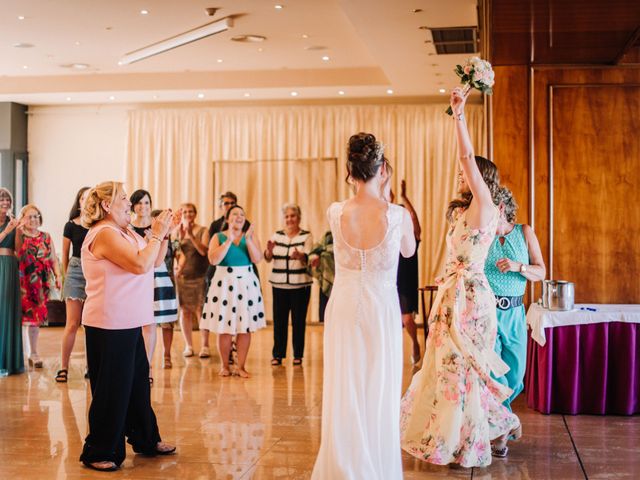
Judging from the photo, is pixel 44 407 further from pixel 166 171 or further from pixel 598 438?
pixel 166 171

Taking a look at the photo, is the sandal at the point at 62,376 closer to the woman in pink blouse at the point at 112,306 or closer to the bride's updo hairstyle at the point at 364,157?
the woman in pink blouse at the point at 112,306

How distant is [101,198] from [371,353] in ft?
5.82

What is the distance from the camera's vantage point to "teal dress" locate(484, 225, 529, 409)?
5.10 m

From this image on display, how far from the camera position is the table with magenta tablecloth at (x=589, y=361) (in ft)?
20.6

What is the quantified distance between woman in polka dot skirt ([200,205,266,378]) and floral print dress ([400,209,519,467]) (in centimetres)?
320

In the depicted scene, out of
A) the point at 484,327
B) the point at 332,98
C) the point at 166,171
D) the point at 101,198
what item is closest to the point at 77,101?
the point at 166,171

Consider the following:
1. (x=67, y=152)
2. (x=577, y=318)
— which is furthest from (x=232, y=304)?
(x=67, y=152)

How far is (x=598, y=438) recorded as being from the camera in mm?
5586

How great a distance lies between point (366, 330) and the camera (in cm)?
404

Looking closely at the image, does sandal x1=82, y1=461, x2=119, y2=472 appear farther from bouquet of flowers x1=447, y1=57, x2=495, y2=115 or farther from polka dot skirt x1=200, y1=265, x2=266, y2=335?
polka dot skirt x1=200, y1=265, x2=266, y2=335

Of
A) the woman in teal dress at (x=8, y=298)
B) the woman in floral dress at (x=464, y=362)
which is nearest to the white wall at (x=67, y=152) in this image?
the woman in teal dress at (x=8, y=298)

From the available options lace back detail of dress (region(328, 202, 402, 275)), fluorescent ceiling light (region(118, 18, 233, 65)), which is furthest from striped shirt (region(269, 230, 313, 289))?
lace back detail of dress (region(328, 202, 402, 275))

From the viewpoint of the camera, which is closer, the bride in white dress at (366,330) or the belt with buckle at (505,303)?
the bride in white dress at (366,330)

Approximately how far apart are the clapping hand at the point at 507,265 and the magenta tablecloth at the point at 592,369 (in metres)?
1.23
